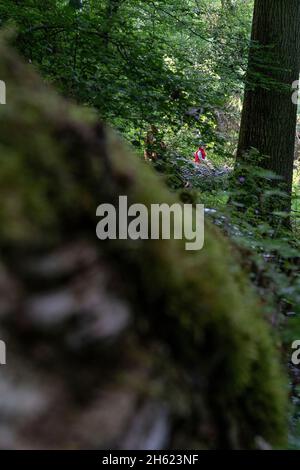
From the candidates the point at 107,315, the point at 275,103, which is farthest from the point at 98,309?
the point at 275,103

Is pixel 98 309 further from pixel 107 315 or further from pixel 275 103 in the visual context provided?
pixel 275 103

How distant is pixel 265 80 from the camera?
5188mm

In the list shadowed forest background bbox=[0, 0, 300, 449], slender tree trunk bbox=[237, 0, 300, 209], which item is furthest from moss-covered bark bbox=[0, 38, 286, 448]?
slender tree trunk bbox=[237, 0, 300, 209]

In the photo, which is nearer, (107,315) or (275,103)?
(107,315)

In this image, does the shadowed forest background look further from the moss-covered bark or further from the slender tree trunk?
the slender tree trunk

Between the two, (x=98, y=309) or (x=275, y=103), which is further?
(x=275, y=103)

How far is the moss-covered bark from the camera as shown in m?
1.04

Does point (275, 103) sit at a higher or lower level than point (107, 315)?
higher

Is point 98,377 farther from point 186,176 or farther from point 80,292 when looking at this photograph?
point 186,176

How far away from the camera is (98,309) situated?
1111 mm

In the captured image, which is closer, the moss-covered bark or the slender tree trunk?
the moss-covered bark

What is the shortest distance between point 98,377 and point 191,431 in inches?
13.3

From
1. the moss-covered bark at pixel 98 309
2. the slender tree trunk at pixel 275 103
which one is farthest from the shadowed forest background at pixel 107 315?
the slender tree trunk at pixel 275 103
